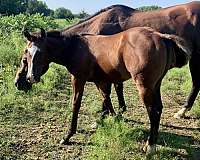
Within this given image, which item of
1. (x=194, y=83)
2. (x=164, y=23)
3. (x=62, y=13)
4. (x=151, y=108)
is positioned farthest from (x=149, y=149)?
(x=62, y=13)

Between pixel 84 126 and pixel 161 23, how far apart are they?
2.13 metres

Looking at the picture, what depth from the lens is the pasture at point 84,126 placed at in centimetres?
482

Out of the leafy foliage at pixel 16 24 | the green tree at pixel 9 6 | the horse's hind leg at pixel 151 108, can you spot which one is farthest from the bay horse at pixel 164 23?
the green tree at pixel 9 6

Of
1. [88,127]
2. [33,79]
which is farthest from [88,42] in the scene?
[88,127]

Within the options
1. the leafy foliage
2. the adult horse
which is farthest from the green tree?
the adult horse

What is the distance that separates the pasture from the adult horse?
0.64 meters

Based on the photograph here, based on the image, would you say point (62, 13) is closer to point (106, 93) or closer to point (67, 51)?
point (106, 93)

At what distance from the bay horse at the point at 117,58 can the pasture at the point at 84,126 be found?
0.32 m

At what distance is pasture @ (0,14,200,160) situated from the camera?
482 cm

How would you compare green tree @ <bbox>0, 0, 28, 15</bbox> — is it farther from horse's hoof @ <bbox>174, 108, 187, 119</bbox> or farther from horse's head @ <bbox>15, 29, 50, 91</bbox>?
horse's head @ <bbox>15, 29, 50, 91</bbox>

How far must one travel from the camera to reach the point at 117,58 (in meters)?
5.00

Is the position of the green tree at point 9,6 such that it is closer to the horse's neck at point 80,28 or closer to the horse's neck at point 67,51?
the horse's neck at point 80,28

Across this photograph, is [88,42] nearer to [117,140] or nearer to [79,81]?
[79,81]

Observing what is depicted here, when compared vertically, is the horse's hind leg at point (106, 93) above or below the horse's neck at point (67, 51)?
below
